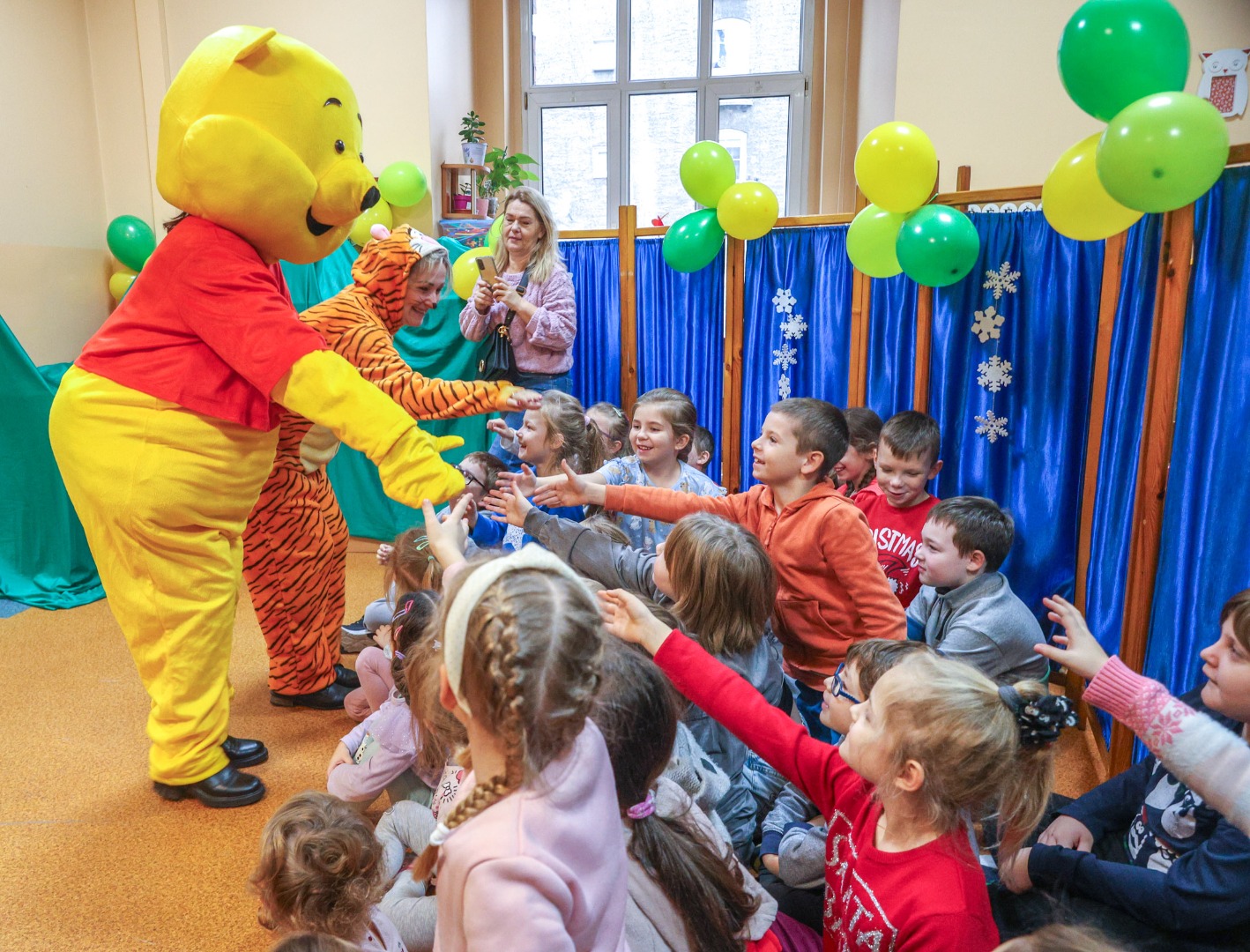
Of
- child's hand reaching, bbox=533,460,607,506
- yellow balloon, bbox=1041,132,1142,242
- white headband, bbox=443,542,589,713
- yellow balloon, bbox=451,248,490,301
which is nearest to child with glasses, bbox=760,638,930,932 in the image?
white headband, bbox=443,542,589,713

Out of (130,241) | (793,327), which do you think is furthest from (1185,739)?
(130,241)

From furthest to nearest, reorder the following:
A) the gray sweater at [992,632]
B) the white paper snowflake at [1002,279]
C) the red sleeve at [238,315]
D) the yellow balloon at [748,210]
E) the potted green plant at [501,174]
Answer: the potted green plant at [501,174], the yellow balloon at [748,210], the white paper snowflake at [1002,279], the gray sweater at [992,632], the red sleeve at [238,315]

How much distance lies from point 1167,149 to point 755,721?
5.30 ft

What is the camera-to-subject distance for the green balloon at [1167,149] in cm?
196

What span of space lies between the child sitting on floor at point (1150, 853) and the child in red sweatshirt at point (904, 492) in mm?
1281

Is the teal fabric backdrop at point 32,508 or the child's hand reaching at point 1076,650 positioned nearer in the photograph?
the child's hand reaching at point 1076,650

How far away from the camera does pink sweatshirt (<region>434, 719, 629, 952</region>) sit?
0.89 m

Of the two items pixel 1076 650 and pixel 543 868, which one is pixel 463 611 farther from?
pixel 1076 650

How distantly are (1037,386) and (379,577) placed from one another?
3239 millimetres

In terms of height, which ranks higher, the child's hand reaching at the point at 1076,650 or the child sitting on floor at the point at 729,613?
the child's hand reaching at the point at 1076,650

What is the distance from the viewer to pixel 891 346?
369 cm

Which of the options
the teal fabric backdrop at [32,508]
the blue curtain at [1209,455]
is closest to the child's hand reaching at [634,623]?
the blue curtain at [1209,455]

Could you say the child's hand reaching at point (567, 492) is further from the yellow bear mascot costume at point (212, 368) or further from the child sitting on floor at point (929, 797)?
the child sitting on floor at point (929, 797)

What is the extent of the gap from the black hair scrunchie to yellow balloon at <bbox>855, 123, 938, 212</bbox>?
2.29 metres
